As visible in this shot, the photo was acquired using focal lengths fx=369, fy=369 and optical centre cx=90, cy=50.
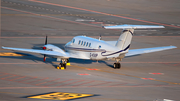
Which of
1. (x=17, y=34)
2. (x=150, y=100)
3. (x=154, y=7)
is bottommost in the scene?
(x=150, y=100)

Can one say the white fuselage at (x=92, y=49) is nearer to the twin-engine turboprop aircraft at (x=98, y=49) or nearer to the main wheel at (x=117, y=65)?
the twin-engine turboprop aircraft at (x=98, y=49)

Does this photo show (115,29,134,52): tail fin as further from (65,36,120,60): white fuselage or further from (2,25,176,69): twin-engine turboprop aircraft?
(65,36,120,60): white fuselage

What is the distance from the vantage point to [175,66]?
4631 centimetres

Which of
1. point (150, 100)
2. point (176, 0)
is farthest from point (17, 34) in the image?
point (176, 0)

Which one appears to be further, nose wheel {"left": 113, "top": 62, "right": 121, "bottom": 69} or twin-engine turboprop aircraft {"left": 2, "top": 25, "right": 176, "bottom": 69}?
nose wheel {"left": 113, "top": 62, "right": 121, "bottom": 69}

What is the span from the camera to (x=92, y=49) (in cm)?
4166

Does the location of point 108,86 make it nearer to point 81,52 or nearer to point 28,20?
point 81,52

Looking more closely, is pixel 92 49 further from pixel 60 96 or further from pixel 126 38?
pixel 60 96

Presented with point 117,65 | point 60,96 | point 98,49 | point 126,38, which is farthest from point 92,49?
point 60,96

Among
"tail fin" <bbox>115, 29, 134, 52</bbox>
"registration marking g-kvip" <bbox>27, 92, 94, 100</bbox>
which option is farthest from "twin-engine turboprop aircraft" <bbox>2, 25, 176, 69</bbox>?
"registration marking g-kvip" <bbox>27, 92, 94, 100</bbox>

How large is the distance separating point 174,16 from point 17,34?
46976mm

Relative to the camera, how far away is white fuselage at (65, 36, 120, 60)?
40656 millimetres

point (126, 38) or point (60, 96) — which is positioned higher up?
point (126, 38)

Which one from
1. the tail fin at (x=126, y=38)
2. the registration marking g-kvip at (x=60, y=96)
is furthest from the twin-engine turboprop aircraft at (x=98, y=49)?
the registration marking g-kvip at (x=60, y=96)
